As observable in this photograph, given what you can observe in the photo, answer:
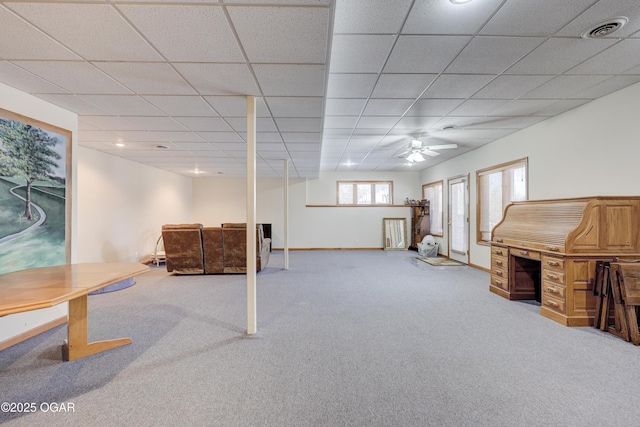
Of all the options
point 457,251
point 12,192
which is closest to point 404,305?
point 457,251

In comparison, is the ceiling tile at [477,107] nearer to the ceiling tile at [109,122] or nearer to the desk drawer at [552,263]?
the desk drawer at [552,263]

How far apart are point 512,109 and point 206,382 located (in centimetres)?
453

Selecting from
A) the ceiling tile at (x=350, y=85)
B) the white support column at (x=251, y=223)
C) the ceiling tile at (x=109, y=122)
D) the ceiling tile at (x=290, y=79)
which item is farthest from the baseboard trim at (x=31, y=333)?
the ceiling tile at (x=350, y=85)

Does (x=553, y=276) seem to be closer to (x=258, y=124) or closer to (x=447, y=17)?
(x=447, y=17)

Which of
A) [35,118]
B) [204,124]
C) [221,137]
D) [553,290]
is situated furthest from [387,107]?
[35,118]

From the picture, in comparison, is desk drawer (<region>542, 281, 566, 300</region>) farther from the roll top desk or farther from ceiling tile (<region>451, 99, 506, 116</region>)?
ceiling tile (<region>451, 99, 506, 116</region>)

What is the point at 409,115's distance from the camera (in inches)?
150

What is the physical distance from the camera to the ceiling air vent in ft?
6.32

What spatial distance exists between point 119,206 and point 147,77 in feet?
14.6

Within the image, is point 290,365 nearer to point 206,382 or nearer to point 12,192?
point 206,382

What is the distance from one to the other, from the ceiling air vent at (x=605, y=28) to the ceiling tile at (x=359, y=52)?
1.44m

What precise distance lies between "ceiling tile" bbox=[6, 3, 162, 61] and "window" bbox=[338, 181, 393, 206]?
7260mm

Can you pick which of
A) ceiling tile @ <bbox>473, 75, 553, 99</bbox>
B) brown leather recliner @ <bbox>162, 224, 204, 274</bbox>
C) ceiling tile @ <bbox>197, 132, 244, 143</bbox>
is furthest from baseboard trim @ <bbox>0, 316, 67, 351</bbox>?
ceiling tile @ <bbox>473, 75, 553, 99</bbox>

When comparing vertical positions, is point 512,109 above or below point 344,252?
above
